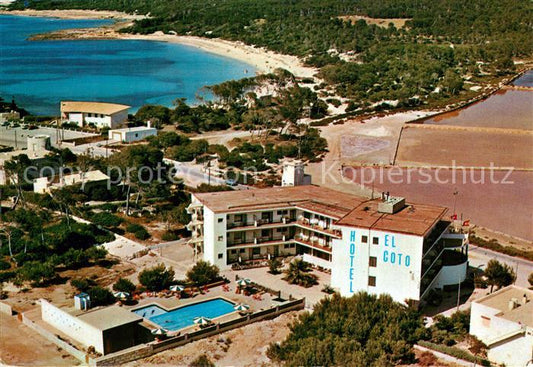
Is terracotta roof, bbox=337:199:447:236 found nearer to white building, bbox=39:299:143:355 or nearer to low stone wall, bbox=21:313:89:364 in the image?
white building, bbox=39:299:143:355

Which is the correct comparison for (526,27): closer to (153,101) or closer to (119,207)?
(153,101)

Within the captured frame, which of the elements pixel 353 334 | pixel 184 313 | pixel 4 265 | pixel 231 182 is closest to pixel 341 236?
pixel 353 334

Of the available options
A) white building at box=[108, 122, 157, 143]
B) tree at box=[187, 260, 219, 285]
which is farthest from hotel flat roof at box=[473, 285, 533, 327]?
white building at box=[108, 122, 157, 143]

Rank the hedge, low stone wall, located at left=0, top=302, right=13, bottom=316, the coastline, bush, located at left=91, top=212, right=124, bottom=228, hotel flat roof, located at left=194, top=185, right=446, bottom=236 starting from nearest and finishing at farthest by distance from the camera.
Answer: the hedge, low stone wall, located at left=0, top=302, right=13, bottom=316, hotel flat roof, located at left=194, top=185, right=446, bottom=236, bush, located at left=91, top=212, right=124, bottom=228, the coastline

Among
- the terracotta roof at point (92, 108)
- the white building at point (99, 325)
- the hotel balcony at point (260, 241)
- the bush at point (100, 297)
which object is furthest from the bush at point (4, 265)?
the terracotta roof at point (92, 108)

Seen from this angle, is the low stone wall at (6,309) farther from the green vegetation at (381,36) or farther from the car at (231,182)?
the green vegetation at (381,36)

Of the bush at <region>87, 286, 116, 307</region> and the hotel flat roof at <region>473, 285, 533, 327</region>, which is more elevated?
the hotel flat roof at <region>473, 285, 533, 327</region>

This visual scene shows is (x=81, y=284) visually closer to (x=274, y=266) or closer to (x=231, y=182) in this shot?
(x=274, y=266)
